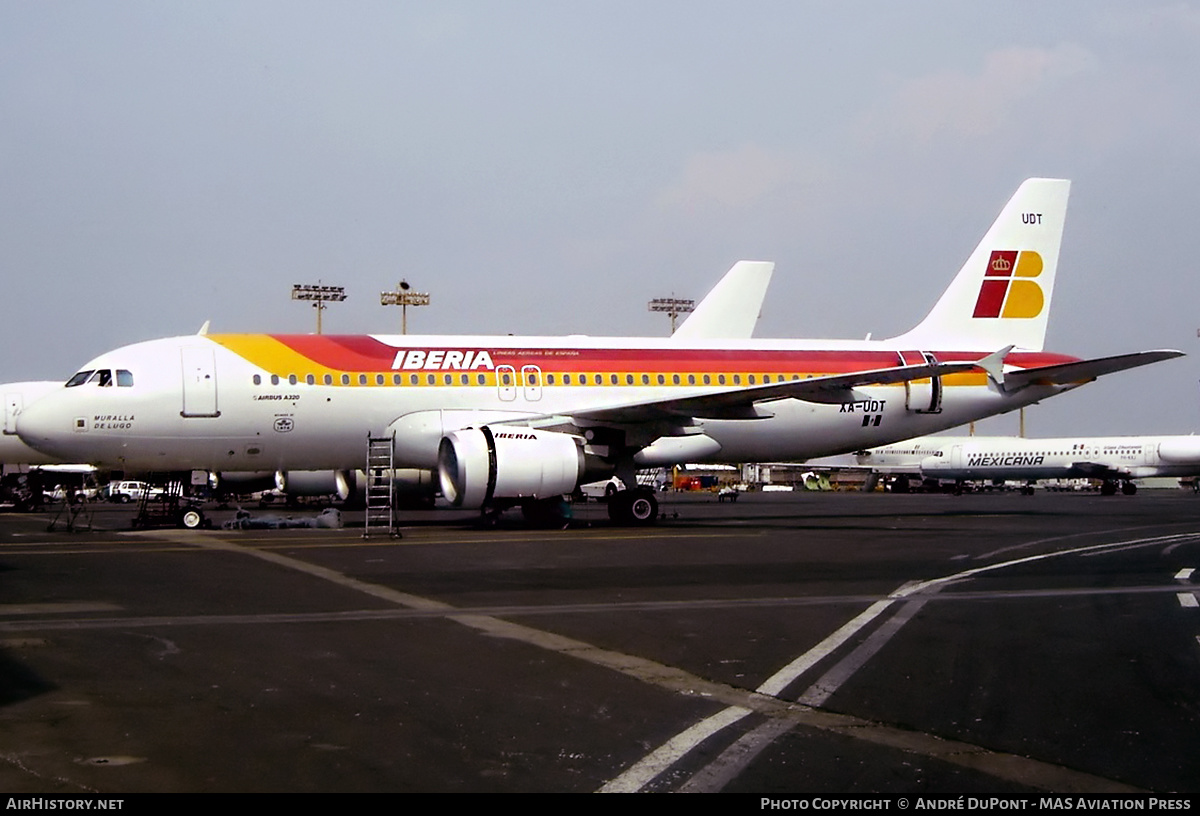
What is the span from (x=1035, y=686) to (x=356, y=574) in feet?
28.9

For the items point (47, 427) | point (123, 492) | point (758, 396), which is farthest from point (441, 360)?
point (123, 492)

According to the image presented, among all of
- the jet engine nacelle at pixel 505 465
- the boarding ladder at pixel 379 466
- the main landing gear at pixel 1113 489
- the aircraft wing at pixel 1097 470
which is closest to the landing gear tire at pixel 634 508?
the jet engine nacelle at pixel 505 465

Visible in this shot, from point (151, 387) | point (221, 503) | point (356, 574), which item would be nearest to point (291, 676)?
point (356, 574)

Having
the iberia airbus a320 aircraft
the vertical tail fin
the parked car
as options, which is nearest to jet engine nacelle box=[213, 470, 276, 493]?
the iberia airbus a320 aircraft

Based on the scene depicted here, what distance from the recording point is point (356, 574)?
47.1 feet

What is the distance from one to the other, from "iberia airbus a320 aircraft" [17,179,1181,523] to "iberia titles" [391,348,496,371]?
0.03m

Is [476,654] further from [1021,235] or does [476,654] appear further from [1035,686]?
[1021,235]

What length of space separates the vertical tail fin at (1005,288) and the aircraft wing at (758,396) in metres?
6.88

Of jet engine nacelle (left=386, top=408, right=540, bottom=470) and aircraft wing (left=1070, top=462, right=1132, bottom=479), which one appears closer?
jet engine nacelle (left=386, top=408, right=540, bottom=470)

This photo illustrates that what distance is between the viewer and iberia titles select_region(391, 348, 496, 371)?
942 inches

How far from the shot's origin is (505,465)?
69.9 feet

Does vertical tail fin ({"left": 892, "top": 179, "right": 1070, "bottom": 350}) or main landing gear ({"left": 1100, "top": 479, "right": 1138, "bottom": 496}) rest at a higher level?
vertical tail fin ({"left": 892, "top": 179, "right": 1070, "bottom": 350})

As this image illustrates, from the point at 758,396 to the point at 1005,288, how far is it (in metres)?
10.2

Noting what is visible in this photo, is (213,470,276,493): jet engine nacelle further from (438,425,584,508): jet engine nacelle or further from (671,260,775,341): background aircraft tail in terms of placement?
(438,425,584,508): jet engine nacelle
